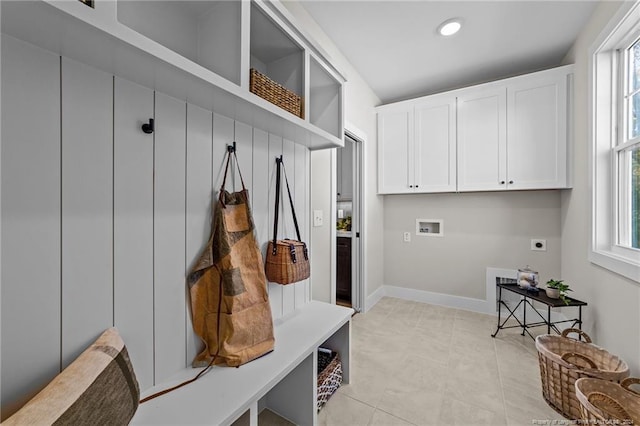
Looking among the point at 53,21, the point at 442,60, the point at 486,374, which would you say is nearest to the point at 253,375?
the point at 53,21

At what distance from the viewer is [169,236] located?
969mm

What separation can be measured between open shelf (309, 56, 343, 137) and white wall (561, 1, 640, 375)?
5.87 feet

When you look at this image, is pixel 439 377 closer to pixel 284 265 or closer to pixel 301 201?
pixel 284 265

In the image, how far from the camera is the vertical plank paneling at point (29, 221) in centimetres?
63

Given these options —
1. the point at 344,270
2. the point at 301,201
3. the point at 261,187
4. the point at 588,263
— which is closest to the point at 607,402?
the point at 588,263

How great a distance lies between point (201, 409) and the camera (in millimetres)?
829

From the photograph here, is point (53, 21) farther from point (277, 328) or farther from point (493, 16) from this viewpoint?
point (493, 16)

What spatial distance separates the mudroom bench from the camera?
82 centimetres

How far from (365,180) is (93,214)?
2401mm

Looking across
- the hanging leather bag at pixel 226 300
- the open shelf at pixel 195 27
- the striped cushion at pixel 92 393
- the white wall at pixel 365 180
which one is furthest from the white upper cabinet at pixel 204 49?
the striped cushion at pixel 92 393

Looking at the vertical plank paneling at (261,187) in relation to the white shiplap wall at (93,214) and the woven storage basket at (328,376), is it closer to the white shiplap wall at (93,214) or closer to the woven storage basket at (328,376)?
the white shiplap wall at (93,214)

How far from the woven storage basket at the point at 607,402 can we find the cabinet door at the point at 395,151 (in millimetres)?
2067

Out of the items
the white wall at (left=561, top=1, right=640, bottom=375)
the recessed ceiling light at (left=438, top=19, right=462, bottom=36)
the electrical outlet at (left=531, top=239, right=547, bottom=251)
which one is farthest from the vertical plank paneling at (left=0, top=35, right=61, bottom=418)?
the electrical outlet at (left=531, top=239, right=547, bottom=251)

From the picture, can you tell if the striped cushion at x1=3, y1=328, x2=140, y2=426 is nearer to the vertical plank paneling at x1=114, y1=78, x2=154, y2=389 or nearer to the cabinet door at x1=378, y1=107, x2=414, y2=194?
the vertical plank paneling at x1=114, y1=78, x2=154, y2=389
